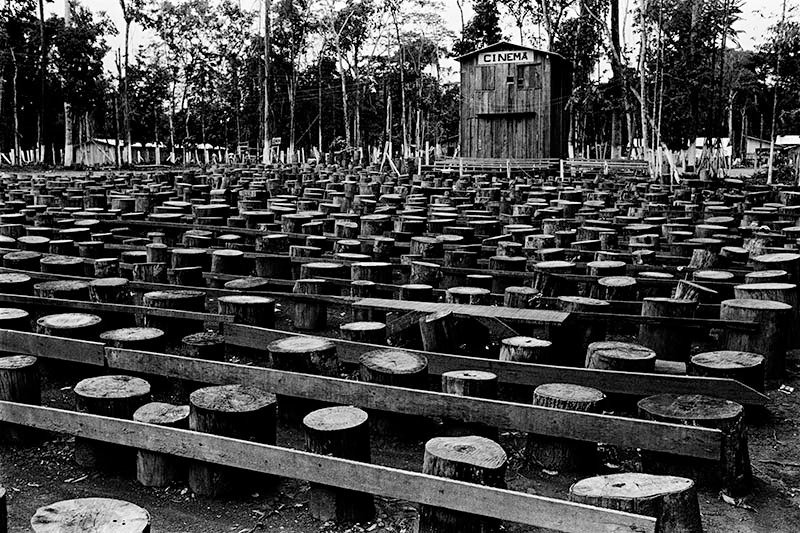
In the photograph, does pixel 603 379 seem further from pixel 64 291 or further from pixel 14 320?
pixel 64 291

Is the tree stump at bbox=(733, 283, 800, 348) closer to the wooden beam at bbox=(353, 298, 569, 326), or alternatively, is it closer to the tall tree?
the wooden beam at bbox=(353, 298, 569, 326)

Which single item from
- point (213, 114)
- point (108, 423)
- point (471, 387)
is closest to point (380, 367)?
point (471, 387)

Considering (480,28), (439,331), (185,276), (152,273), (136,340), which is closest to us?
(136,340)

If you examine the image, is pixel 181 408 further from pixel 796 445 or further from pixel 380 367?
pixel 796 445

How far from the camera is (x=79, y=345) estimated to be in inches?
252

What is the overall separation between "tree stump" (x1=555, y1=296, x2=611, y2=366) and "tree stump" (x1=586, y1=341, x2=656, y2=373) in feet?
2.95

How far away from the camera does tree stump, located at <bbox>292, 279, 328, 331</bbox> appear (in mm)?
8359

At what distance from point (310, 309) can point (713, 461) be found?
4.63 metres

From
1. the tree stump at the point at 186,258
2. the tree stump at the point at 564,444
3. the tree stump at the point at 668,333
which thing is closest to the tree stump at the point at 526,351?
the tree stump at the point at 564,444

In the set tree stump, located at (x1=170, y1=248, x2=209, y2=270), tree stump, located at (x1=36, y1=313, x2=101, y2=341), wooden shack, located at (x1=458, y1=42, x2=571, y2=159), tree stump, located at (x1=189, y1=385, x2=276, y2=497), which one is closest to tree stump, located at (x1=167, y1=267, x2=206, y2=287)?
tree stump, located at (x1=170, y1=248, x2=209, y2=270)

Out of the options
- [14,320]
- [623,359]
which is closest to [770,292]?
[623,359]

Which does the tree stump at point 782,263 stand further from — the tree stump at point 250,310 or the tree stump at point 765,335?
the tree stump at point 250,310


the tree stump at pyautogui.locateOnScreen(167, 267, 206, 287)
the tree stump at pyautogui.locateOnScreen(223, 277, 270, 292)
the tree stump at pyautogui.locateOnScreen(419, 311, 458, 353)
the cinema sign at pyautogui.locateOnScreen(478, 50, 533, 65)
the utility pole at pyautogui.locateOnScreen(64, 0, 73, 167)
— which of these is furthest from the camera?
the utility pole at pyautogui.locateOnScreen(64, 0, 73, 167)

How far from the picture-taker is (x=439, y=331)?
23.1 feet
